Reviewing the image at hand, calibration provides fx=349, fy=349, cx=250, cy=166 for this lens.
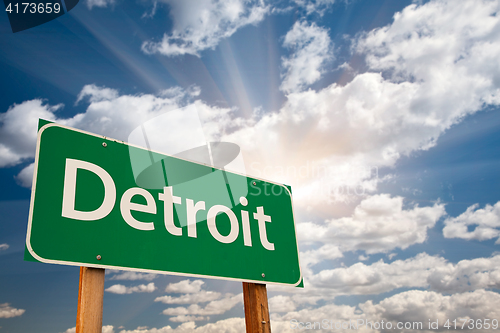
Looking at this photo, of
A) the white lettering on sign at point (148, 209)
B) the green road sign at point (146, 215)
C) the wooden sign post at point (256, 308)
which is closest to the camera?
the green road sign at point (146, 215)

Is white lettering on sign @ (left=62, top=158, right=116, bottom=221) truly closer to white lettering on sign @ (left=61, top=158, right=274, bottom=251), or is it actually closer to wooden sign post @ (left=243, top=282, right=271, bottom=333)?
white lettering on sign @ (left=61, top=158, right=274, bottom=251)

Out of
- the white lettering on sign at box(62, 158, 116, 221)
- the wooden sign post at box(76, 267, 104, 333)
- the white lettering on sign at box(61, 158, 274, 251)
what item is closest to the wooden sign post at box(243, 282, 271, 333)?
the white lettering on sign at box(61, 158, 274, 251)

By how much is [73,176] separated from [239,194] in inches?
60.1

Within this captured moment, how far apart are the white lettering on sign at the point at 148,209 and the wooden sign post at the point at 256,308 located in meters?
0.39

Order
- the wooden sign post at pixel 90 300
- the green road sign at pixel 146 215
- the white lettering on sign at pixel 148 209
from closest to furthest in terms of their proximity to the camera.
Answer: the wooden sign post at pixel 90 300 → the green road sign at pixel 146 215 → the white lettering on sign at pixel 148 209

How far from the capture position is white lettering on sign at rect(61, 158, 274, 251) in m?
2.38

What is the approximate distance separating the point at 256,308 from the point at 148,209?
4.51 feet

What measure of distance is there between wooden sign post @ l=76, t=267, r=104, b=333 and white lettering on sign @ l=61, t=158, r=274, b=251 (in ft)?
1.21

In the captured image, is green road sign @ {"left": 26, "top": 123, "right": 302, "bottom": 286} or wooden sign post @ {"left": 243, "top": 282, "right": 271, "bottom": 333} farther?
wooden sign post @ {"left": 243, "top": 282, "right": 271, "bottom": 333}

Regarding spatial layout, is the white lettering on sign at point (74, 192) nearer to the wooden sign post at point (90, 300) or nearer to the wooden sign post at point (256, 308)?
the wooden sign post at point (90, 300)

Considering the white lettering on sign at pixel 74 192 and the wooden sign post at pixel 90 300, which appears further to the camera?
the white lettering on sign at pixel 74 192

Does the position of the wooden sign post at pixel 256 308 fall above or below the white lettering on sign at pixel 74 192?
below

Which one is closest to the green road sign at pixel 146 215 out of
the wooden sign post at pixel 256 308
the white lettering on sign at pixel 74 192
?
the white lettering on sign at pixel 74 192

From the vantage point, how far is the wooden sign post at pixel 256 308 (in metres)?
3.15
